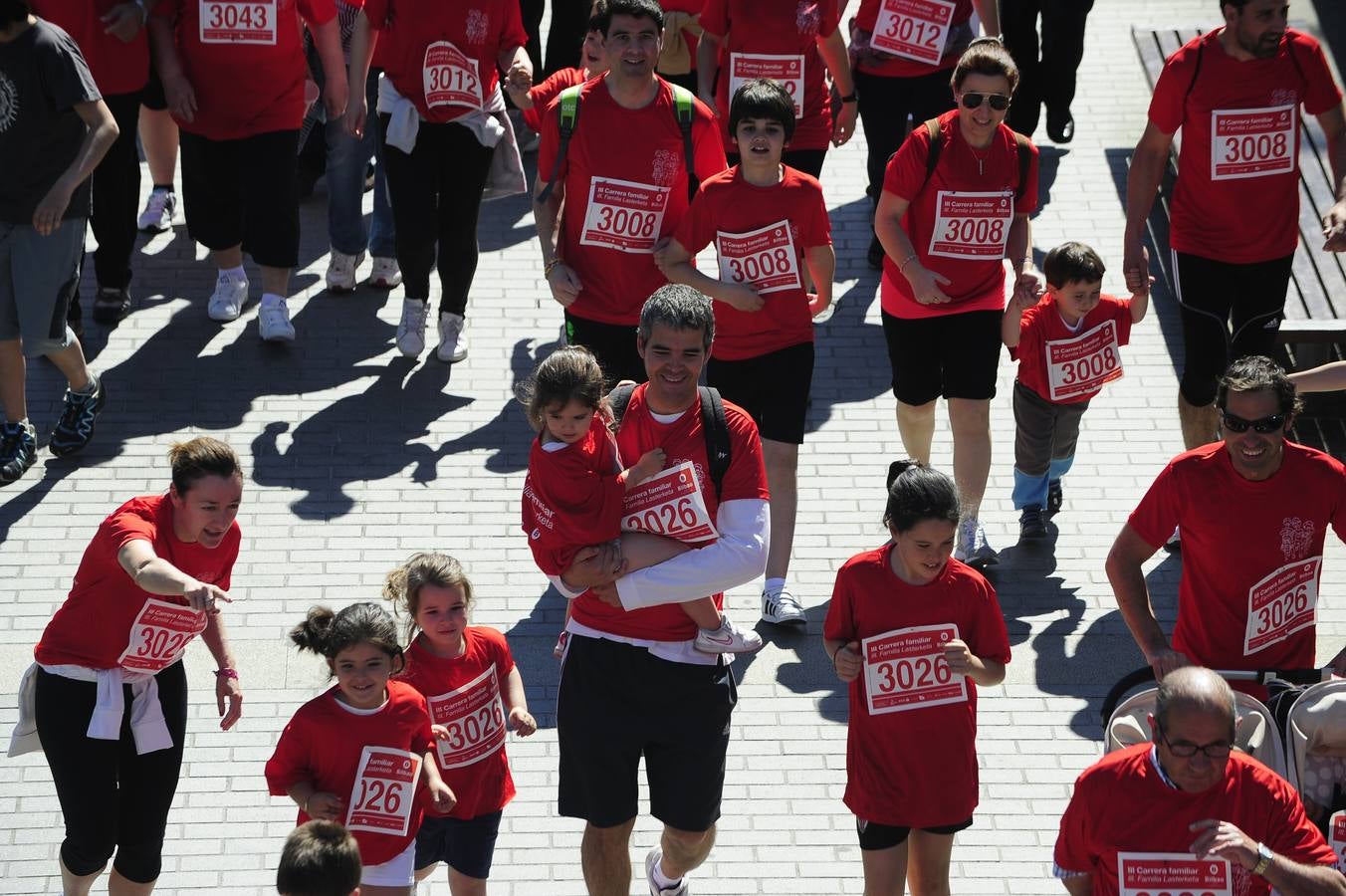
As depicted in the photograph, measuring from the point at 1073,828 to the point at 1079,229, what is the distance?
21.2ft

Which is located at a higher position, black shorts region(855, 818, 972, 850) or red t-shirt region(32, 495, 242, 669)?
red t-shirt region(32, 495, 242, 669)

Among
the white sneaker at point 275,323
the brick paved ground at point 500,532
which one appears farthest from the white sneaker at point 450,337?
the white sneaker at point 275,323

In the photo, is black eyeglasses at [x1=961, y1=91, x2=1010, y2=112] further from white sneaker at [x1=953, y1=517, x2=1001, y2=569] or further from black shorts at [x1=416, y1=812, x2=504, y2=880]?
black shorts at [x1=416, y1=812, x2=504, y2=880]

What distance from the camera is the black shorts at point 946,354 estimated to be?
7.67 metres

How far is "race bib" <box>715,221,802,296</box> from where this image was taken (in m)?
7.23

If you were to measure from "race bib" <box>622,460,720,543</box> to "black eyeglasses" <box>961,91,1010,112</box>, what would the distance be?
9.18 feet

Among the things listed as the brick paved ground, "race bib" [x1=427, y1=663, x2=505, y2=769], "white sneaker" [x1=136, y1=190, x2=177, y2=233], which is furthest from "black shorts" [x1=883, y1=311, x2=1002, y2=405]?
"white sneaker" [x1=136, y1=190, x2=177, y2=233]

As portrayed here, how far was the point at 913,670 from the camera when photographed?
5.23 m

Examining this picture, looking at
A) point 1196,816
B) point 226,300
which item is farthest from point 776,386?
point 226,300

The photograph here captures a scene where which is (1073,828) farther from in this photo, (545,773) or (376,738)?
(545,773)

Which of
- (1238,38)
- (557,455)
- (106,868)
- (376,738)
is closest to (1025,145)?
(1238,38)

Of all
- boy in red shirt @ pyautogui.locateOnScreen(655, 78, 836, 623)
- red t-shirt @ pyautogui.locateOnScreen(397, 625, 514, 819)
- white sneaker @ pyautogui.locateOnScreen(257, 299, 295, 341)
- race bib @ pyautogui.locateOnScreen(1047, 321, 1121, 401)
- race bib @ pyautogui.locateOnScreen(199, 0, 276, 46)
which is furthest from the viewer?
white sneaker @ pyautogui.locateOnScreen(257, 299, 295, 341)

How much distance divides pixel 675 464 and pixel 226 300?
505 cm

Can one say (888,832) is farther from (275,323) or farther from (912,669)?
(275,323)
